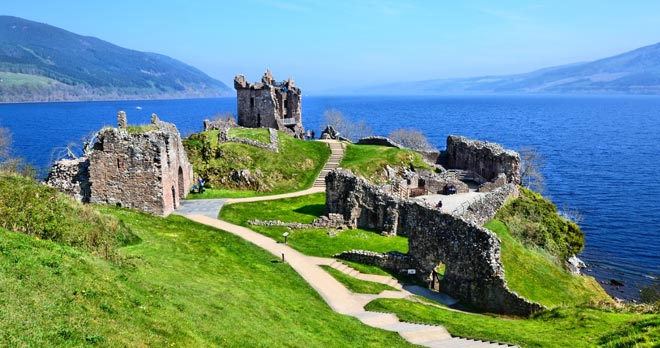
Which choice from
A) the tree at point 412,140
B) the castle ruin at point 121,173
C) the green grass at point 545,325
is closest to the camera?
the green grass at point 545,325

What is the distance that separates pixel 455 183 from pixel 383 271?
90.6ft

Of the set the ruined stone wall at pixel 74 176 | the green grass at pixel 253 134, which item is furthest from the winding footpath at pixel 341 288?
the green grass at pixel 253 134

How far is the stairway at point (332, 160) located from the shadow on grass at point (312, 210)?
843cm

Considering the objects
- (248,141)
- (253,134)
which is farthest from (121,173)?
(253,134)

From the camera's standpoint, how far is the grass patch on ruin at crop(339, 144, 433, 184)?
61.0 m

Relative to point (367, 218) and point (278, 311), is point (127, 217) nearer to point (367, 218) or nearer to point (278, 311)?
point (278, 311)

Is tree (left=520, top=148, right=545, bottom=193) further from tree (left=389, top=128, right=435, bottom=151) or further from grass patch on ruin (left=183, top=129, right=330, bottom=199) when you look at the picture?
grass patch on ruin (left=183, top=129, right=330, bottom=199)

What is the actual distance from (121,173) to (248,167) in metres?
19.0

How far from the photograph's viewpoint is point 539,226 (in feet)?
155

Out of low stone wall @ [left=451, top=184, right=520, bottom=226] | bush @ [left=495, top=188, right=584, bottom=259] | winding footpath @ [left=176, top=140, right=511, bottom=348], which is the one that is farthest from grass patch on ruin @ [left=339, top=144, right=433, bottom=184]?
winding footpath @ [left=176, top=140, right=511, bottom=348]

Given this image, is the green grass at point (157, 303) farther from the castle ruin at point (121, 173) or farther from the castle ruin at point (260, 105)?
the castle ruin at point (260, 105)

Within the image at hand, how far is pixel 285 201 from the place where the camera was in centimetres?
5153

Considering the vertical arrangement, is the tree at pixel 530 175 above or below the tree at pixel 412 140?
below

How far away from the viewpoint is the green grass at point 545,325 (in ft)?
Answer: 65.2
